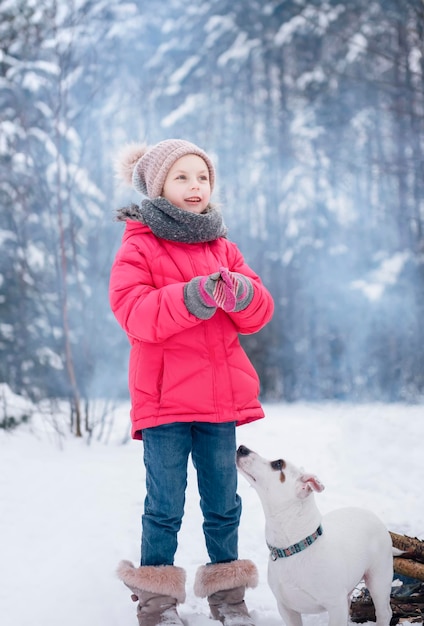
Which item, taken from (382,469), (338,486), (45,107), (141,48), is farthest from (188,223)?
(141,48)

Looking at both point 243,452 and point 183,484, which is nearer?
point 243,452

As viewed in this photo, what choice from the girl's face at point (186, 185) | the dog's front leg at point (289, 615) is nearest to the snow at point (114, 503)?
the dog's front leg at point (289, 615)

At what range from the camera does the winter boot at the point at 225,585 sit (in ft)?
6.42

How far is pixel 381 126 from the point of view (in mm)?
10180

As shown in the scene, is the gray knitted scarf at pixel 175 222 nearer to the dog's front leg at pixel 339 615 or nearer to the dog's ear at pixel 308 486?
the dog's ear at pixel 308 486

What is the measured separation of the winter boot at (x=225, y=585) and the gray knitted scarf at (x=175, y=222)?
3.61 feet

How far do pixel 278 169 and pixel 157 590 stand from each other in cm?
939

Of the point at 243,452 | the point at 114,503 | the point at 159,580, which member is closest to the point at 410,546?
the point at 243,452

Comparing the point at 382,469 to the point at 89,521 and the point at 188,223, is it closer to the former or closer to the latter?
the point at 89,521

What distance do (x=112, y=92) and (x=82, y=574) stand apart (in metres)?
8.55

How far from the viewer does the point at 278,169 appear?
10.5 meters

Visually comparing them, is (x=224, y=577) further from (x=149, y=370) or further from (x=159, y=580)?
(x=149, y=370)

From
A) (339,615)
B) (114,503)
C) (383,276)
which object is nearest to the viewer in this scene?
(339,615)

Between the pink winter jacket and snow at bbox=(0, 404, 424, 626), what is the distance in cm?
69
